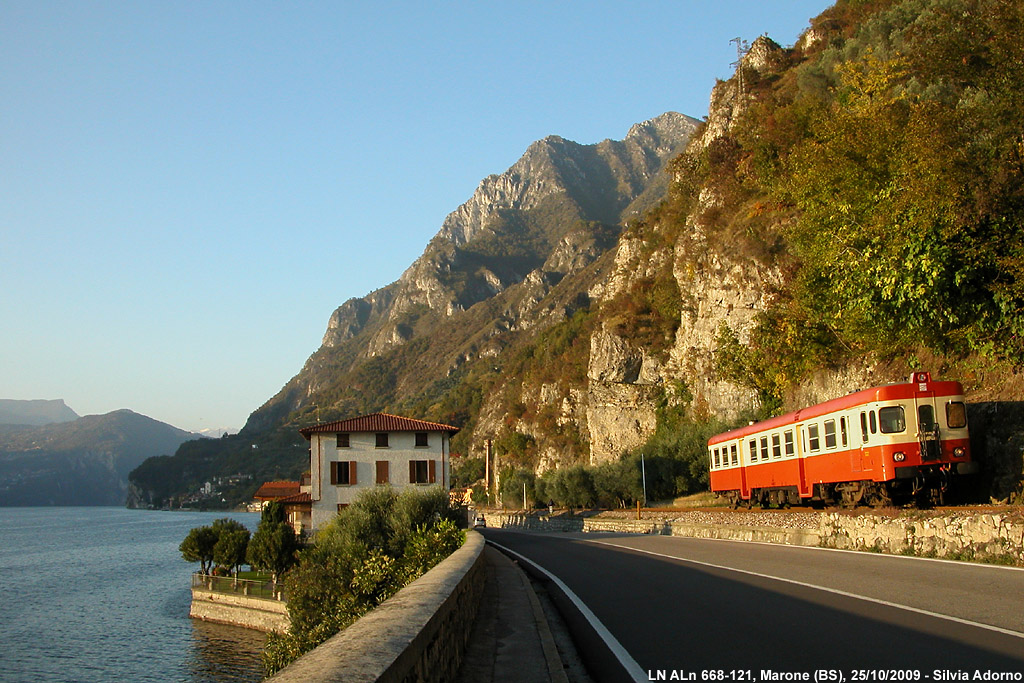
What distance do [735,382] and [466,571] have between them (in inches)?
1656

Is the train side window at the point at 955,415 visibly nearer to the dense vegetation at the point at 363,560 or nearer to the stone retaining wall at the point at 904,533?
the stone retaining wall at the point at 904,533

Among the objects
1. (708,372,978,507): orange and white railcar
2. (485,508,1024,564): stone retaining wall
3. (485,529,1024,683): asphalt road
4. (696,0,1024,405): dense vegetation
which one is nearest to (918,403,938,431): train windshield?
(708,372,978,507): orange and white railcar

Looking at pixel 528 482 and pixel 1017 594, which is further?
pixel 528 482

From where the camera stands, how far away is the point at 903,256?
22.4 meters

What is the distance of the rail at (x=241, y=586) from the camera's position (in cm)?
4103

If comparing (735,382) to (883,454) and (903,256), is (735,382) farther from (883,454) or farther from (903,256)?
(883,454)

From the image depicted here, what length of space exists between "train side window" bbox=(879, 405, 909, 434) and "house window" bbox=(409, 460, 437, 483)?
3682cm

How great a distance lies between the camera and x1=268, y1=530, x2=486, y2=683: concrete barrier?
333 centimetres

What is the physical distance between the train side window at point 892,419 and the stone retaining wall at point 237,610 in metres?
30.1

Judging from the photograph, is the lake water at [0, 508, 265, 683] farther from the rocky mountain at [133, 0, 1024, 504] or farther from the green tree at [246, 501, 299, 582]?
the rocky mountain at [133, 0, 1024, 504]

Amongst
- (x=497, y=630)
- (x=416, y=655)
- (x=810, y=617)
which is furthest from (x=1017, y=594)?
(x=416, y=655)

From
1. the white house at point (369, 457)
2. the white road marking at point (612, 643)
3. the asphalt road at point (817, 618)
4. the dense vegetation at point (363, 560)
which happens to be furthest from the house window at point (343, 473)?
the white road marking at point (612, 643)

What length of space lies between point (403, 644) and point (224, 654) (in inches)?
1435

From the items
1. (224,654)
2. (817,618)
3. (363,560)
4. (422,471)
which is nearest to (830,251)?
(363,560)
